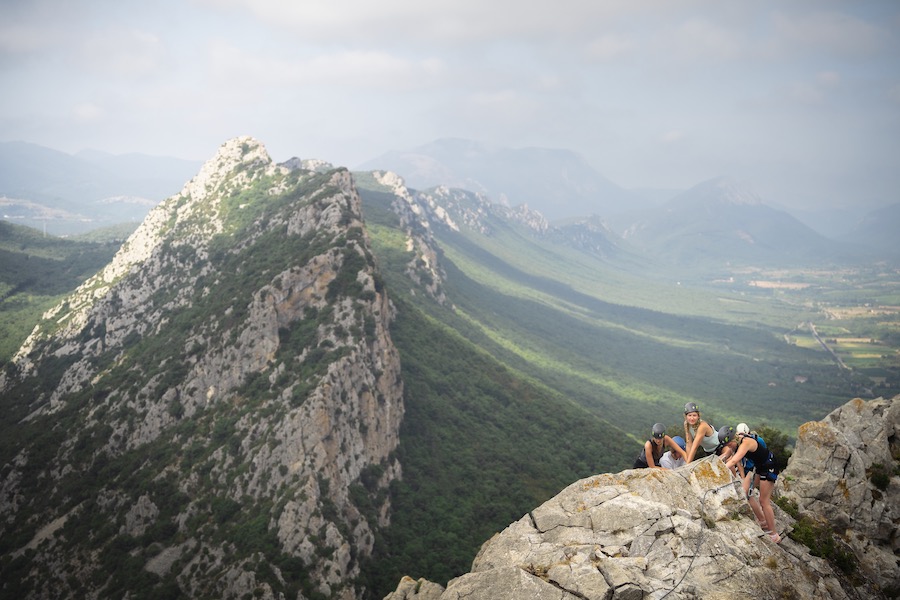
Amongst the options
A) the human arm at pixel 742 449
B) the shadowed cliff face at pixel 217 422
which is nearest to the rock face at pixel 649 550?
the human arm at pixel 742 449

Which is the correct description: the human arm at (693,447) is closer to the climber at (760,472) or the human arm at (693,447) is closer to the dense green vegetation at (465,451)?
the climber at (760,472)

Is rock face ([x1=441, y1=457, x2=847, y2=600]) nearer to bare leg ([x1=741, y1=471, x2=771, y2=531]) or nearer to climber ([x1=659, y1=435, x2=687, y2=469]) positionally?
bare leg ([x1=741, y1=471, x2=771, y2=531])

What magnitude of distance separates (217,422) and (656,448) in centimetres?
9853

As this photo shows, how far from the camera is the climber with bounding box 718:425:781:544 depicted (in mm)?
25828

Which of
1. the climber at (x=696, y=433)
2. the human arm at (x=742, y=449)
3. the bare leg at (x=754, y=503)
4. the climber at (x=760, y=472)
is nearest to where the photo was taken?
the human arm at (x=742, y=449)

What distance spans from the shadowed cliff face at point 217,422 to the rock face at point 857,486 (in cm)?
7079

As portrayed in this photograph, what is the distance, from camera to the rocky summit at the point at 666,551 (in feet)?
75.2

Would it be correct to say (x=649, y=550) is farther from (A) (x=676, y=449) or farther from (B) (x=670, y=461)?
(B) (x=670, y=461)

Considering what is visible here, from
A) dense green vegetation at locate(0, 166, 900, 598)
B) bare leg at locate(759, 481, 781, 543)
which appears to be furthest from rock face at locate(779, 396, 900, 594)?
dense green vegetation at locate(0, 166, 900, 598)

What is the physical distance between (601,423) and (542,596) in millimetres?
162512

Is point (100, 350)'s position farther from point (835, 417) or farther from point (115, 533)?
point (835, 417)

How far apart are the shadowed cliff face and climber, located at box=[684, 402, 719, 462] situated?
71.5 m

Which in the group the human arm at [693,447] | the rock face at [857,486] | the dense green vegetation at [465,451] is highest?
the human arm at [693,447]

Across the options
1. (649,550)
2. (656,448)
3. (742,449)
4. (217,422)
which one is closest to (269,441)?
(217,422)
